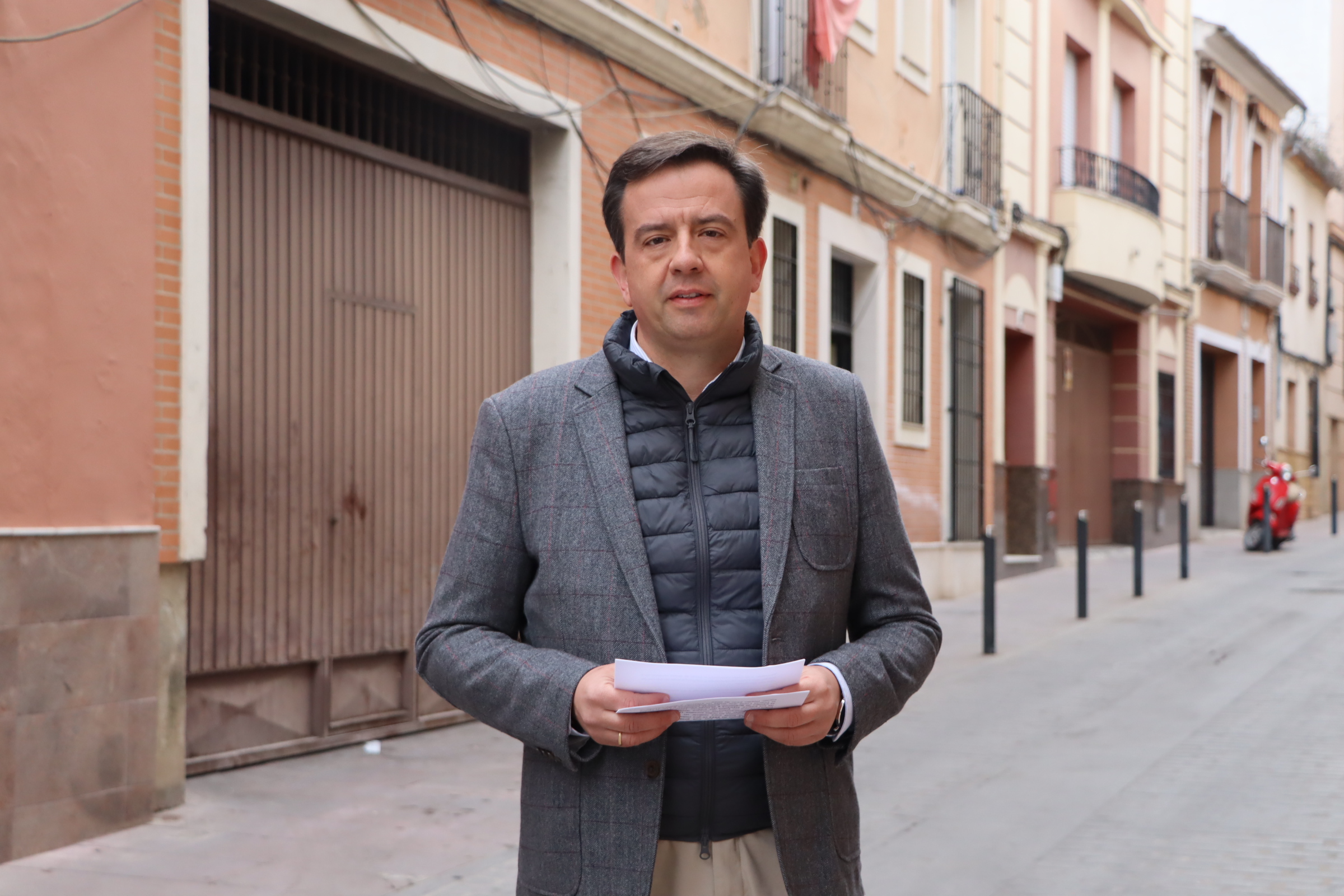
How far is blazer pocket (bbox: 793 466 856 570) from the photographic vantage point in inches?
84.4

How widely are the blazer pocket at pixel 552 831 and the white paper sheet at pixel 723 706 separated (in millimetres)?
270

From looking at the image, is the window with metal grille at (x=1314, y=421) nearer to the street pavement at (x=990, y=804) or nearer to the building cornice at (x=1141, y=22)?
the building cornice at (x=1141, y=22)

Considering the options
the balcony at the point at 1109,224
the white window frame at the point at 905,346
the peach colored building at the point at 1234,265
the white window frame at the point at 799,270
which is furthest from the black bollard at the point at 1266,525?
the white window frame at the point at 799,270

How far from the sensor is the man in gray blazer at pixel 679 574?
6.79 feet

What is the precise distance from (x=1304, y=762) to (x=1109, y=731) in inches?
43.1

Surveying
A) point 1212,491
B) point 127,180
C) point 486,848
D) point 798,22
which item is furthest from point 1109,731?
point 1212,491

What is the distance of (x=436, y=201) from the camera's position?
7887 millimetres

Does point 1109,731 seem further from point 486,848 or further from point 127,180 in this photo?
point 127,180

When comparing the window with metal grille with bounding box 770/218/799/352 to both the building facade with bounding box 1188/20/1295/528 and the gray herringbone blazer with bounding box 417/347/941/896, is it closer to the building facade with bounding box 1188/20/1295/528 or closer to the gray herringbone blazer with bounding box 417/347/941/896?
the gray herringbone blazer with bounding box 417/347/941/896

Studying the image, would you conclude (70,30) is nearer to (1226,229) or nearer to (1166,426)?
(1166,426)

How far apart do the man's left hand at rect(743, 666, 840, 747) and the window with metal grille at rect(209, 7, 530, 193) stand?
5.47 m

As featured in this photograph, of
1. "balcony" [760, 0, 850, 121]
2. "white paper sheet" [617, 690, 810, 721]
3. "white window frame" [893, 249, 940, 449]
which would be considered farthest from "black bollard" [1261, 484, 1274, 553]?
"white paper sheet" [617, 690, 810, 721]

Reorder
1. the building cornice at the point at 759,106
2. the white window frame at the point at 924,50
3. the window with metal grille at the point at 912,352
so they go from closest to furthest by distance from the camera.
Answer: the building cornice at the point at 759,106 → the white window frame at the point at 924,50 → the window with metal grille at the point at 912,352

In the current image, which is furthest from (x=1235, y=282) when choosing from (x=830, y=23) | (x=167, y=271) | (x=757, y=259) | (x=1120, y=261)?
(x=757, y=259)
